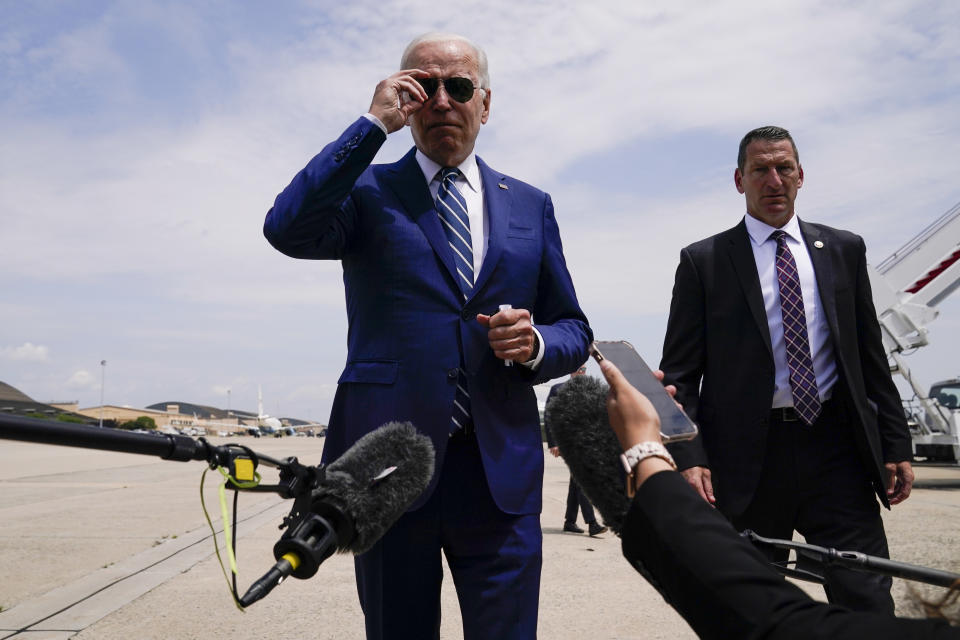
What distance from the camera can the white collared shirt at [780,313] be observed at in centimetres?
375

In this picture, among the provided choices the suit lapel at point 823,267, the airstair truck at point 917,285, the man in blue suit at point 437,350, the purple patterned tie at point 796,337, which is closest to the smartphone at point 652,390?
the man in blue suit at point 437,350

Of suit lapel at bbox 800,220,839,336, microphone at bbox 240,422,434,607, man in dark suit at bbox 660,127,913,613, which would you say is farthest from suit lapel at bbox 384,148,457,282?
suit lapel at bbox 800,220,839,336

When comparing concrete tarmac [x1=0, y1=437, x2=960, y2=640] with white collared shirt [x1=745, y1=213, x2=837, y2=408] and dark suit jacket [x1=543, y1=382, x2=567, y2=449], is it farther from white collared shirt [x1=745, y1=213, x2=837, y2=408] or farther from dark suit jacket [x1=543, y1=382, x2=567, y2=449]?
white collared shirt [x1=745, y1=213, x2=837, y2=408]

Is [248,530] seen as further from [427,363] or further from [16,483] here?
[16,483]

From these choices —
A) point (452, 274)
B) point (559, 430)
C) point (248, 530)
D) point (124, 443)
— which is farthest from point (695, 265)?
point (248, 530)

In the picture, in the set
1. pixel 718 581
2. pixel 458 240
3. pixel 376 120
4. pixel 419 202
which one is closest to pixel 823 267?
pixel 458 240

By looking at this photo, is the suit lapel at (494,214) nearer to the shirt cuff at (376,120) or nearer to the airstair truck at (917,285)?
the shirt cuff at (376,120)

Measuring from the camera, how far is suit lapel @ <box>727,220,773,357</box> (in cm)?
385

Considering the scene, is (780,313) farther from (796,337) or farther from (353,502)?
(353,502)

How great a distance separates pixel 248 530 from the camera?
9852 mm

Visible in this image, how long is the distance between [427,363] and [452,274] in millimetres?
285

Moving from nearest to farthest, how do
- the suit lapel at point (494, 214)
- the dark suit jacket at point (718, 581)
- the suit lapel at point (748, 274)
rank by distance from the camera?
the dark suit jacket at point (718, 581), the suit lapel at point (494, 214), the suit lapel at point (748, 274)

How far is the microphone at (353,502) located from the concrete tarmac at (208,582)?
4.6 inches

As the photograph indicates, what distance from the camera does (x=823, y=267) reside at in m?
3.92
